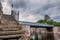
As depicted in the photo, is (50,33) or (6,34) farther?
(50,33)

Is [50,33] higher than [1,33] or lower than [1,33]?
lower

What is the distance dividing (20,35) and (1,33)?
812mm

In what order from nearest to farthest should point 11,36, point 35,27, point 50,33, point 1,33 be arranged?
point 1,33 < point 11,36 < point 35,27 < point 50,33

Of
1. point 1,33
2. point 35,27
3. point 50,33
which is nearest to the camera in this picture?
point 1,33

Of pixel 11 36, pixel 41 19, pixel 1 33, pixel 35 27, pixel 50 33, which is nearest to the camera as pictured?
pixel 1 33

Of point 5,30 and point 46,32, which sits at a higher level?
point 5,30

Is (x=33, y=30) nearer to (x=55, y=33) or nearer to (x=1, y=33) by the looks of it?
(x=55, y=33)

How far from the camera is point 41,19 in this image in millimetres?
43281

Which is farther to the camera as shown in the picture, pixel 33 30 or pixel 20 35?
pixel 33 30

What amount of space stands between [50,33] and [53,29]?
1787 millimetres

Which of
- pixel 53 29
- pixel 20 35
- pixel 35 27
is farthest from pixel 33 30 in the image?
pixel 20 35

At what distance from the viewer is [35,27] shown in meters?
21.8

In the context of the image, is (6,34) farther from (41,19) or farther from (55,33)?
(41,19)

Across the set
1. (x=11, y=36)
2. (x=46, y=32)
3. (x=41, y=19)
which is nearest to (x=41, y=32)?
(x=46, y=32)
